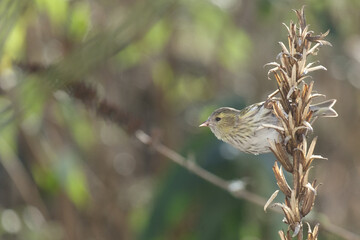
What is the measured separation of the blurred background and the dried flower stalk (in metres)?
1.46

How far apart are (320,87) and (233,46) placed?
0.68 m

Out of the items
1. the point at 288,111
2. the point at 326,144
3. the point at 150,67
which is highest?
the point at 288,111

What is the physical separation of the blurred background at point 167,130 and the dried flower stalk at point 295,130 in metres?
1.46

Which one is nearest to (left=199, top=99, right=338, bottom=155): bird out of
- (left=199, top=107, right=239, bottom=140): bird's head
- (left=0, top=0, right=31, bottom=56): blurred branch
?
(left=199, top=107, right=239, bottom=140): bird's head

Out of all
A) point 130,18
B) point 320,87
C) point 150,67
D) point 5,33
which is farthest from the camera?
point 150,67

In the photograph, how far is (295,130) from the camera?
3.31 feet

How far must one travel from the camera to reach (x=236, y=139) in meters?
1.47

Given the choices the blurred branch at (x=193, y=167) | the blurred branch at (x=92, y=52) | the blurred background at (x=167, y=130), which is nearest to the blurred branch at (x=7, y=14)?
the blurred branch at (x=92, y=52)

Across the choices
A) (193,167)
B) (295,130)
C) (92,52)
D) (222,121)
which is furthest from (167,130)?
(295,130)

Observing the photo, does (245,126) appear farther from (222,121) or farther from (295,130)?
(295,130)

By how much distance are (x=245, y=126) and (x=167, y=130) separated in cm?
250

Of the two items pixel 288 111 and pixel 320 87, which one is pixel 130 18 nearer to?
pixel 288 111

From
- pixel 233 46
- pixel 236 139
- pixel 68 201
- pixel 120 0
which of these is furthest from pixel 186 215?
pixel 236 139

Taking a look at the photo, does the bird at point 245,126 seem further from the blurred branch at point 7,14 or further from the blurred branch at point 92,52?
the blurred branch at point 7,14
